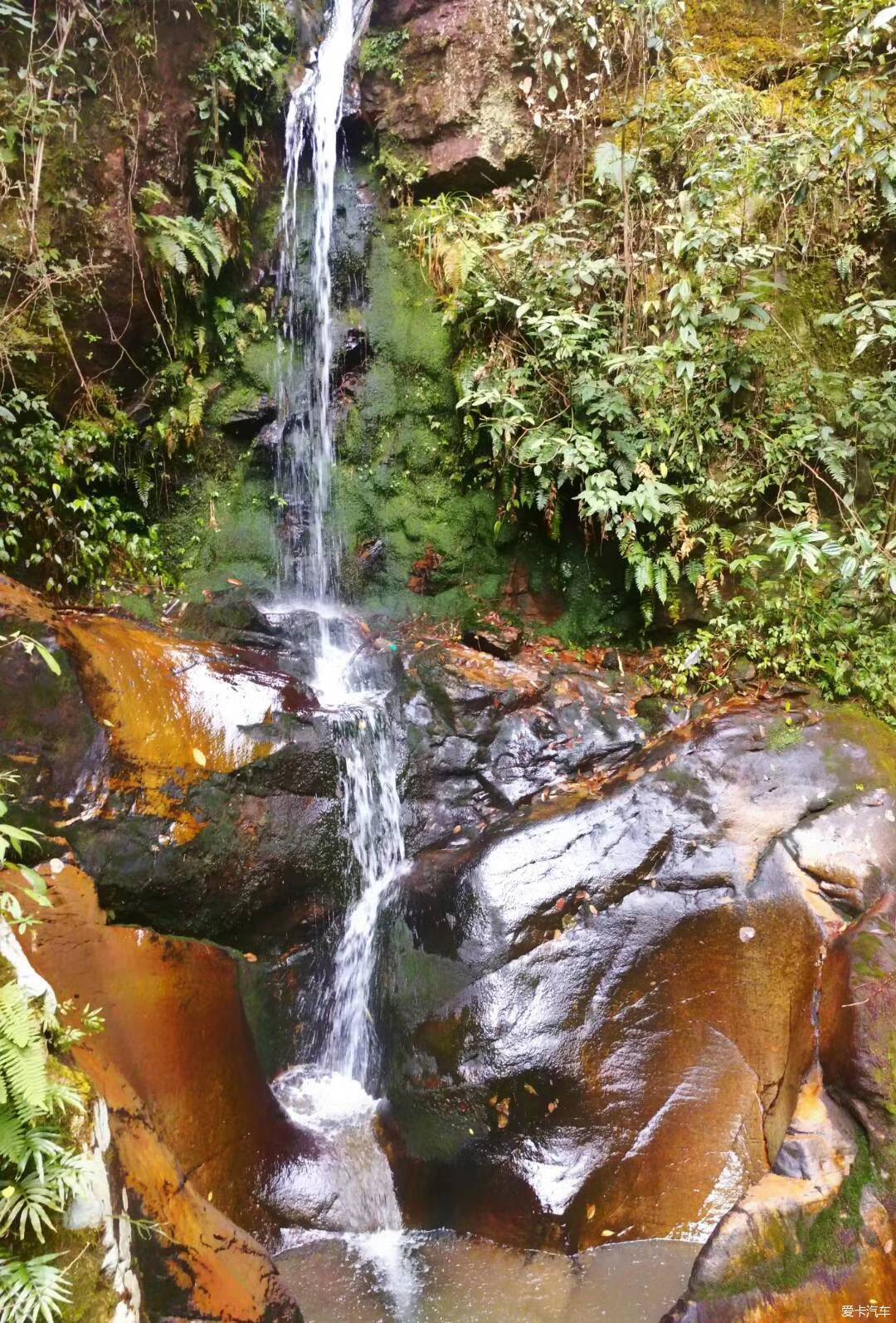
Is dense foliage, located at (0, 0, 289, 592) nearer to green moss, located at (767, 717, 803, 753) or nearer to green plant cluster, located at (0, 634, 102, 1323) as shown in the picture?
green plant cluster, located at (0, 634, 102, 1323)

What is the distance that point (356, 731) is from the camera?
5895 mm

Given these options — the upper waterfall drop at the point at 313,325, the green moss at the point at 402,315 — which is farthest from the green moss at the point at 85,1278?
the green moss at the point at 402,315

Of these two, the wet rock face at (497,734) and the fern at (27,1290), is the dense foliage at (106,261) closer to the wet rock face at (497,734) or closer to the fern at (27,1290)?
the wet rock face at (497,734)

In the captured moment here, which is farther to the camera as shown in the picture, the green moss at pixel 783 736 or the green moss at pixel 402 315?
the green moss at pixel 402 315

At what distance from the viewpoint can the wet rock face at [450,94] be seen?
26.9 ft

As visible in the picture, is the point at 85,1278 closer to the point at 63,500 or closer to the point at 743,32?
the point at 63,500

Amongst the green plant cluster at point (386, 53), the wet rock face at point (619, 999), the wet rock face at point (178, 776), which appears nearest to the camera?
the wet rock face at point (619, 999)

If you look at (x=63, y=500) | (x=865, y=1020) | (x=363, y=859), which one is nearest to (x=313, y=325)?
(x=63, y=500)

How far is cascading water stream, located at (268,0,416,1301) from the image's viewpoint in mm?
4492

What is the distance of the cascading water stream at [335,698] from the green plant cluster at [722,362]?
194 centimetres

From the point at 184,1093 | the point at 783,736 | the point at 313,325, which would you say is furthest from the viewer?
the point at 313,325

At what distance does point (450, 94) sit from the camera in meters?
8.45

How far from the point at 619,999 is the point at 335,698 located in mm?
3231

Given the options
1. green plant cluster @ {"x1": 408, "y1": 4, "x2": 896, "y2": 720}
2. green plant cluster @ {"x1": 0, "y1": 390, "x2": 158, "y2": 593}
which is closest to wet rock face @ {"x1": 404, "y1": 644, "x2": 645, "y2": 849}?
green plant cluster @ {"x1": 408, "y1": 4, "x2": 896, "y2": 720}
